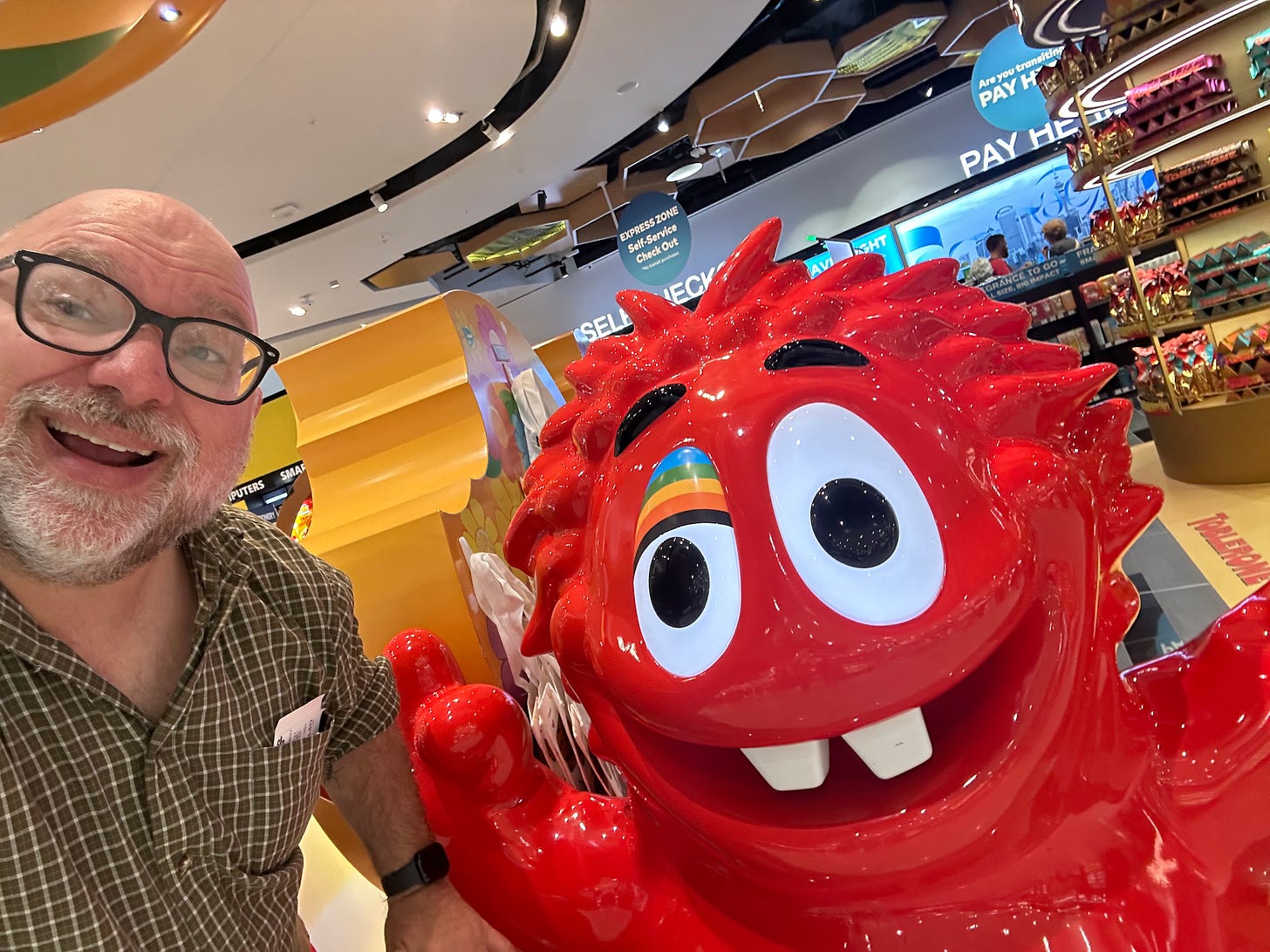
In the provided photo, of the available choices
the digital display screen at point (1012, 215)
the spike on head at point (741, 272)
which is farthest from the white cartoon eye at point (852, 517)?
the digital display screen at point (1012, 215)

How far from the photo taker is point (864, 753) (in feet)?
2.35

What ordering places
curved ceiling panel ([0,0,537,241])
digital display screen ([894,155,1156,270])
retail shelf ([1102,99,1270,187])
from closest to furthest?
retail shelf ([1102,99,1270,187]) → curved ceiling panel ([0,0,537,241]) → digital display screen ([894,155,1156,270])

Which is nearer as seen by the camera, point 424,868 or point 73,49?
point 424,868

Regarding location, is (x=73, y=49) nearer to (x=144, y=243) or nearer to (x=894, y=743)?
(x=144, y=243)

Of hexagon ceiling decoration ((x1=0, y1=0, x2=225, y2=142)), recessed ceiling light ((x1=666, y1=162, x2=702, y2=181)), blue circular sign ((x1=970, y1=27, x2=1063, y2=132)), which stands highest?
recessed ceiling light ((x1=666, y1=162, x2=702, y2=181))

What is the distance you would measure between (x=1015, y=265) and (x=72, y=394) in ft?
28.1

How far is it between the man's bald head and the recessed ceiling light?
7952 millimetres

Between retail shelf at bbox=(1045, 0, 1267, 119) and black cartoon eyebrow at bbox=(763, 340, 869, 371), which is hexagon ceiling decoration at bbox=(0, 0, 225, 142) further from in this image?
retail shelf at bbox=(1045, 0, 1267, 119)

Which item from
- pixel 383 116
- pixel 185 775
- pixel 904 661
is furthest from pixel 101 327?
pixel 383 116

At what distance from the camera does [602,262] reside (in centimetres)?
1102

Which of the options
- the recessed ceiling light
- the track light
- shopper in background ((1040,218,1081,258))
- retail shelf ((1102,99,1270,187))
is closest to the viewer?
retail shelf ((1102,99,1270,187))

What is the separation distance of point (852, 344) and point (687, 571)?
0.31m

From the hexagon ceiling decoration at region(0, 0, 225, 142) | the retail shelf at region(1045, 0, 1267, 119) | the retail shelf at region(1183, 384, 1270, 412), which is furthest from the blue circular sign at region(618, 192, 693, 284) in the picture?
the hexagon ceiling decoration at region(0, 0, 225, 142)

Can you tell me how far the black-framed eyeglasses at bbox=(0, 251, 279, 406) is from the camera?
3.28ft
